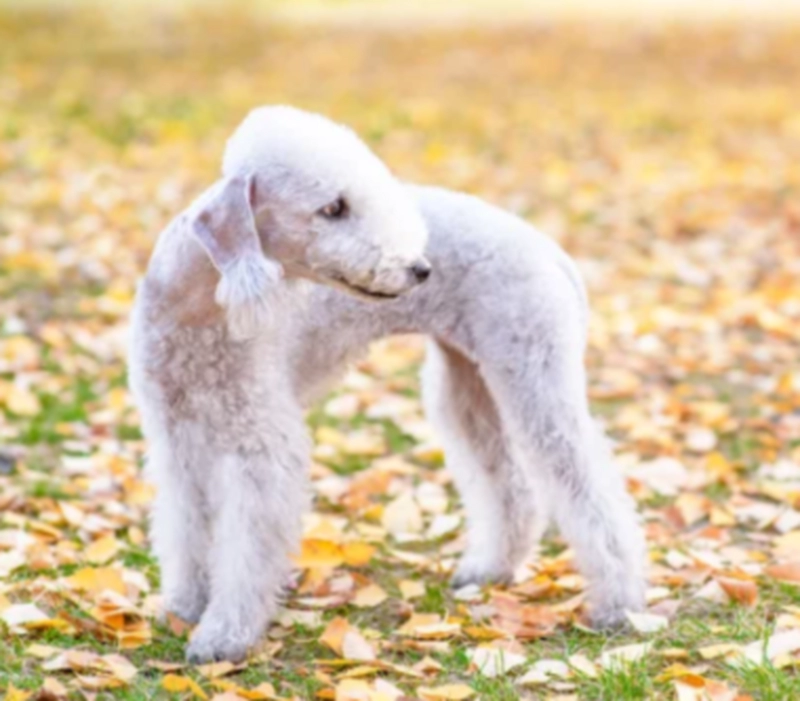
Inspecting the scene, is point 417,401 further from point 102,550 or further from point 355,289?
point 355,289

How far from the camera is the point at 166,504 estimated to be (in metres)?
3.72

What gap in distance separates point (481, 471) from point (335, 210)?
1272mm

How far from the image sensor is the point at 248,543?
11.6 ft

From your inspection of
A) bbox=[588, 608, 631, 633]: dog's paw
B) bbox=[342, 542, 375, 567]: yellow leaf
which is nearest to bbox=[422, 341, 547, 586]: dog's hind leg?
bbox=[342, 542, 375, 567]: yellow leaf

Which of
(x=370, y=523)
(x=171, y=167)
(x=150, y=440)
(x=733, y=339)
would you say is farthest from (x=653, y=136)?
(x=150, y=440)

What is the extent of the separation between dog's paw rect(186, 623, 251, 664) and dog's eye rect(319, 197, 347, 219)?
3.70ft

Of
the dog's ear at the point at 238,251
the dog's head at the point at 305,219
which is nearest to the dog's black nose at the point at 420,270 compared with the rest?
the dog's head at the point at 305,219

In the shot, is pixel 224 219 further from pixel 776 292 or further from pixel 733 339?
pixel 776 292

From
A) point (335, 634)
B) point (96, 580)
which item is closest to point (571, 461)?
point (335, 634)

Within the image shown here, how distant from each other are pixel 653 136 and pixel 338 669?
850 centimetres

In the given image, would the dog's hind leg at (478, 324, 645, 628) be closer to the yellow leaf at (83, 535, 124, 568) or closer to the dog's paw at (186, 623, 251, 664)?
the dog's paw at (186, 623, 251, 664)

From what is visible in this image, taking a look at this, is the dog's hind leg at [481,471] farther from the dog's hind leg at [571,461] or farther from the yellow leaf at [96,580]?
the yellow leaf at [96,580]

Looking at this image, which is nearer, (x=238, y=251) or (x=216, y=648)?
(x=238, y=251)

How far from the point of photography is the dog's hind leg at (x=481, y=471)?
4.14 meters
